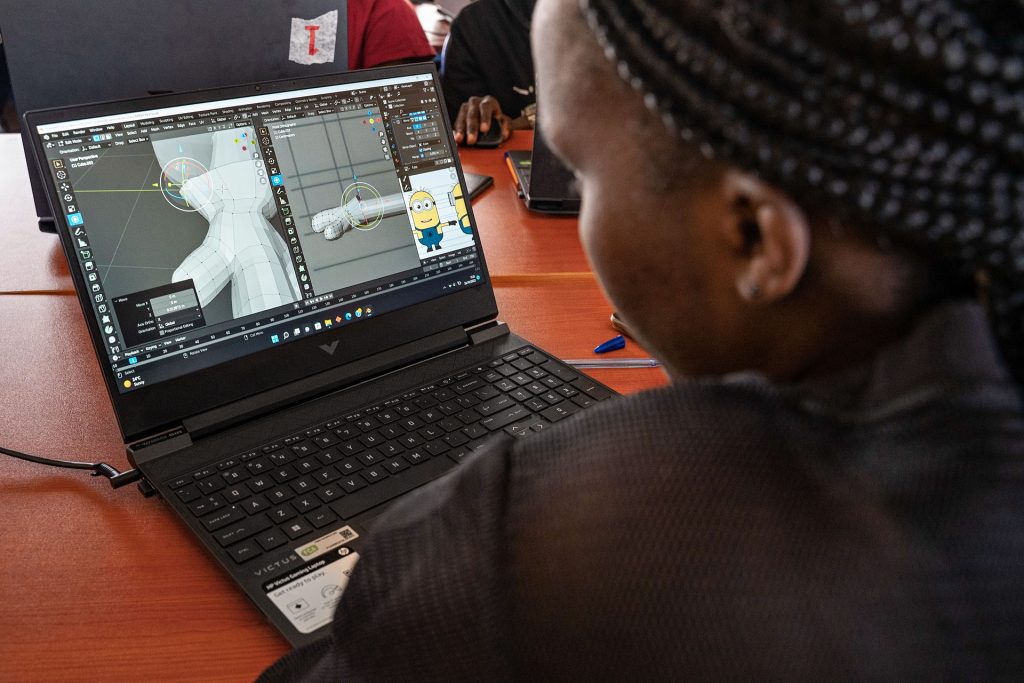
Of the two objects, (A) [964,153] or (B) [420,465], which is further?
(B) [420,465]

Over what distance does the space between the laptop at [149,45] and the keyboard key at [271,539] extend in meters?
0.57

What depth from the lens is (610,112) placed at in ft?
1.43

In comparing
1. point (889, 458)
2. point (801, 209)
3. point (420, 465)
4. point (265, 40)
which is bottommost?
point (420, 465)

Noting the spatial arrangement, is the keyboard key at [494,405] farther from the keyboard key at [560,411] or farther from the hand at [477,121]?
the hand at [477,121]

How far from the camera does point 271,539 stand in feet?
2.36

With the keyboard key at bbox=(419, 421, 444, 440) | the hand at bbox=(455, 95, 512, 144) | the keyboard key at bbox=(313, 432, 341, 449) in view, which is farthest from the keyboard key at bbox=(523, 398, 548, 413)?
the hand at bbox=(455, 95, 512, 144)

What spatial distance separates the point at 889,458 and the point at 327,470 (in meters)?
0.56

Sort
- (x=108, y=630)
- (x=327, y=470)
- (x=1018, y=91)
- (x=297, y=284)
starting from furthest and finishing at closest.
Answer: (x=297, y=284)
(x=327, y=470)
(x=108, y=630)
(x=1018, y=91)

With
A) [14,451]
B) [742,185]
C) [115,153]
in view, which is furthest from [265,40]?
[742,185]

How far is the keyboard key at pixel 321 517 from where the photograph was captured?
74 centimetres

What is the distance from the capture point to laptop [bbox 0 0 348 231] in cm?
109

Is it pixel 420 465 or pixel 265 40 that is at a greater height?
pixel 265 40

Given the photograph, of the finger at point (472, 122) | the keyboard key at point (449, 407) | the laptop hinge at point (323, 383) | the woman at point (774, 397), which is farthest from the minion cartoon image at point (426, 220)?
the finger at point (472, 122)

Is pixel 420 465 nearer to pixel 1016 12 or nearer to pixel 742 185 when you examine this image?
pixel 742 185
